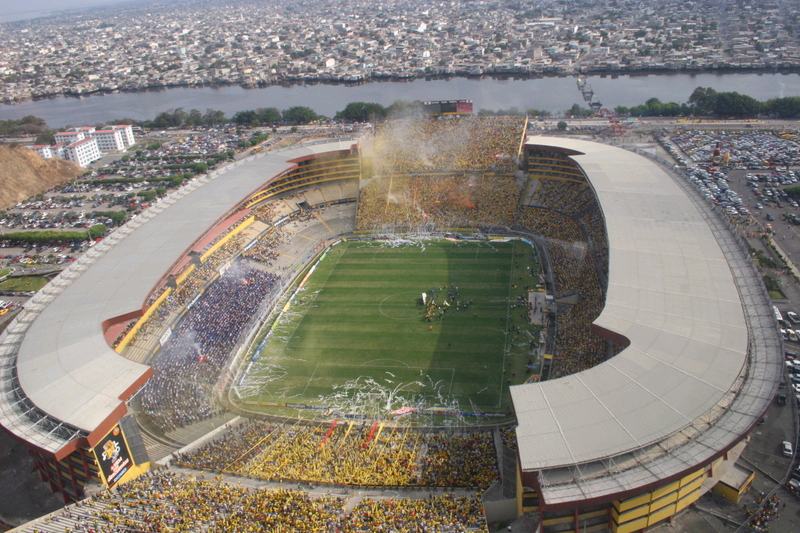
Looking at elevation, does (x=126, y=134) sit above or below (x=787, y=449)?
above

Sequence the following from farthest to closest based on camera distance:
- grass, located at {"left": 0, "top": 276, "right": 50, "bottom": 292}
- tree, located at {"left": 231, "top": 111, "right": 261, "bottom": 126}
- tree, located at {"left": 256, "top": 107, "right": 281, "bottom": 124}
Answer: tree, located at {"left": 231, "top": 111, "right": 261, "bottom": 126}, tree, located at {"left": 256, "top": 107, "right": 281, "bottom": 124}, grass, located at {"left": 0, "top": 276, "right": 50, "bottom": 292}

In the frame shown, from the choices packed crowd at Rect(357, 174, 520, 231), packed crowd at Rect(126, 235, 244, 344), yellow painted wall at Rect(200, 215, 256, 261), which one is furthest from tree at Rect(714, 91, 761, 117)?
packed crowd at Rect(126, 235, 244, 344)

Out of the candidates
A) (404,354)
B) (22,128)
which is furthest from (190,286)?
(22,128)

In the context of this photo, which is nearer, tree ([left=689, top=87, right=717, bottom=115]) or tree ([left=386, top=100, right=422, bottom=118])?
tree ([left=386, top=100, right=422, bottom=118])

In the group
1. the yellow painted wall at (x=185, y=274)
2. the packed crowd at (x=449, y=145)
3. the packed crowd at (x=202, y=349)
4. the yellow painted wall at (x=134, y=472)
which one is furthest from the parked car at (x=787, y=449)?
the yellow painted wall at (x=185, y=274)

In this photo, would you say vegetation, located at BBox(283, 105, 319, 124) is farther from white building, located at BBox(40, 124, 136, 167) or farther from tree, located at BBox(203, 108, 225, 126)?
white building, located at BBox(40, 124, 136, 167)

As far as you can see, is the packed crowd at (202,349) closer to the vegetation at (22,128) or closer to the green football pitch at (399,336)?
the green football pitch at (399,336)

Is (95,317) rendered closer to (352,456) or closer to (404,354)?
(352,456)
